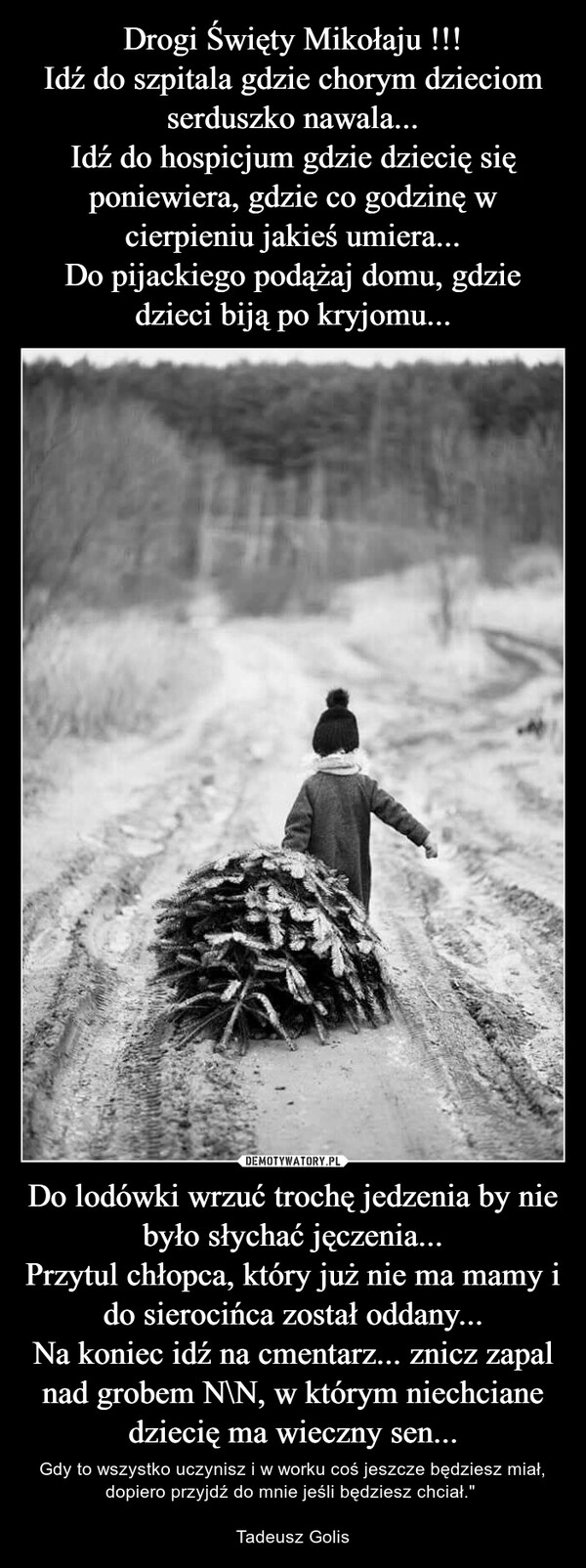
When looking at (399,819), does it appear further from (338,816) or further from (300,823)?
(300,823)

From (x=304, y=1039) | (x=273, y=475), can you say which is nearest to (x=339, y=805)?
(x=304, y=1039)

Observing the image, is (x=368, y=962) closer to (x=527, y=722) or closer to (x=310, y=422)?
(x=527, y=722)

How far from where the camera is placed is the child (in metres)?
4.69

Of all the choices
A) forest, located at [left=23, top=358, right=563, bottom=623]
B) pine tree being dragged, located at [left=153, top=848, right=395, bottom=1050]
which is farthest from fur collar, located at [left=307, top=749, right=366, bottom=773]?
forest, located at [left=23, top=358, right=563, bottom=623]

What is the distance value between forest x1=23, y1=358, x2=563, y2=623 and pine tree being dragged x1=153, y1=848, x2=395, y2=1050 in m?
4.02

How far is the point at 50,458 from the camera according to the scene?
8953 mm

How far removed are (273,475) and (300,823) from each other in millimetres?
10037

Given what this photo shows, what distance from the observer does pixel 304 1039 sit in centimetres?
419

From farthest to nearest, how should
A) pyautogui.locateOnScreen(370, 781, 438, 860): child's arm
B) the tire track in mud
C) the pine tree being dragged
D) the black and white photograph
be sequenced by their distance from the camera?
pyautogui.locateOnScreen(370, 781, 438, 860): child's arm, the pine tree being dragged, the black and white photograph, the tire track in mud

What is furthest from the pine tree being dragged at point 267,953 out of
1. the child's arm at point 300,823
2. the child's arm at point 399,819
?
the child's arm at point 399,819

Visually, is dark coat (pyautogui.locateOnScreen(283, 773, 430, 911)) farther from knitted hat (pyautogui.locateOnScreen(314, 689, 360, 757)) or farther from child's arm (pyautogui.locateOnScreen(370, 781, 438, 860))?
knitted hat (pyautogui.locateOnScreen(314, 689, 360, 757))

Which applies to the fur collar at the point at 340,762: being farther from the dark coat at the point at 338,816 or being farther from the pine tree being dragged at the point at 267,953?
the pine tree being dragged at the point at 267,953
